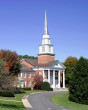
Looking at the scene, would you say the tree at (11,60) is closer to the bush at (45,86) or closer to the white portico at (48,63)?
the bush at (45,86)

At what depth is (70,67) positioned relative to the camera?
278 ft

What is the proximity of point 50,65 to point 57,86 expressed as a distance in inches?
361

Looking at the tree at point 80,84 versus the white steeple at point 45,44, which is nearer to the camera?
the tree at point 80,84

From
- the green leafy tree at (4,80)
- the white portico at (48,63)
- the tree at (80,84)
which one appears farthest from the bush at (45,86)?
the tree at (80,84)

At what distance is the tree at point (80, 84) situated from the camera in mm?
34562

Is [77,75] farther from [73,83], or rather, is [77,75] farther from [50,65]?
[50,65]

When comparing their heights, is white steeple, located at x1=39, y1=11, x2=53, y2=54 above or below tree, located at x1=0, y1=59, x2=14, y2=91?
above

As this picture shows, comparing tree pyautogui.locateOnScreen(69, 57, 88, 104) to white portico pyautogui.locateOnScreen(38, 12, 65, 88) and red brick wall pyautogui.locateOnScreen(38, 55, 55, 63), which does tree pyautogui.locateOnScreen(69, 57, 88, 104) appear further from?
red brick wall pyautogui.locateOnScreen(38, 55, 55, 63)

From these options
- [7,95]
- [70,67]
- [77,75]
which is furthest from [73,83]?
[70,67]

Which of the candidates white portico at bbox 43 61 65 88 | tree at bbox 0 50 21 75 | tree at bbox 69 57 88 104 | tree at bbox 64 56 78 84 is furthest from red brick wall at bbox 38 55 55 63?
tree at bbox 69 57 88 104

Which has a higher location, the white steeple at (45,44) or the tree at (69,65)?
the white steeple at (45,44)

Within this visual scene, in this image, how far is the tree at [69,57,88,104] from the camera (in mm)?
34562

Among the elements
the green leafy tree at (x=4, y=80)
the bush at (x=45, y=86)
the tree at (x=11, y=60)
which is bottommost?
the bush at (x=45, y=86)

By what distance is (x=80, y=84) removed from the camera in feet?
116
